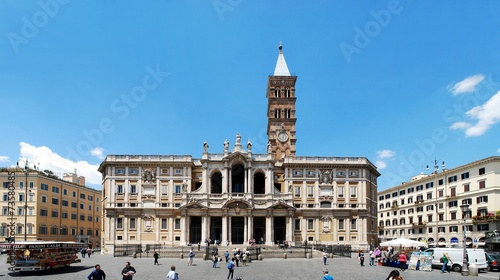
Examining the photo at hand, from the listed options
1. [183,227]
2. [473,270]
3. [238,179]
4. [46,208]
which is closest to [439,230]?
[238,179]

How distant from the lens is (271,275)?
33812 millimetres

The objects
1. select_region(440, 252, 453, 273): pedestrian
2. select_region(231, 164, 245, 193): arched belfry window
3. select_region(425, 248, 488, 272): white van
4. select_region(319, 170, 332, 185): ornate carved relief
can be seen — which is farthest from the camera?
select_region(231, 164, 245, 193): arched belfry window

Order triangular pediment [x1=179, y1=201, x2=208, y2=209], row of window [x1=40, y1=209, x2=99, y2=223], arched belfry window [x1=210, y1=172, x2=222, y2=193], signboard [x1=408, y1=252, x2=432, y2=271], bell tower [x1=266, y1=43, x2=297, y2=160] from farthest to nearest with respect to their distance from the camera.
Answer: bell tower [x1=266, y1=43, x2=297, y2=160] → row of window [x1=40, y1=209, x2=99, y2=223] → arched belfry window [x1=210, y1=172, x2=222, y2=193] → triangular pediment [x1=179, y1=201, x2=208, y2=209] → signboard [x1=408, y1=252, x2=432, y2=271]

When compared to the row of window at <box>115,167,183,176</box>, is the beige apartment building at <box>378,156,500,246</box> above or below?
below

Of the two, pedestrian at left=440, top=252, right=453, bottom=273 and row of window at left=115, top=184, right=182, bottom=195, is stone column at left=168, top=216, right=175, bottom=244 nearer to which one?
row of window at left=115, top=184, right=182, bottom=195

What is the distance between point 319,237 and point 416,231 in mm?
26097

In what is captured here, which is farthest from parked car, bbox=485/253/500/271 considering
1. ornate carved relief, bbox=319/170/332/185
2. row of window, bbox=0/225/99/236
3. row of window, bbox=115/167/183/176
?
row of window, bbox=0/225/99/236

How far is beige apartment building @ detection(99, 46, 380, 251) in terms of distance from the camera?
71.4 meters

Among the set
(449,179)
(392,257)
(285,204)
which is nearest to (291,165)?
(285,204)

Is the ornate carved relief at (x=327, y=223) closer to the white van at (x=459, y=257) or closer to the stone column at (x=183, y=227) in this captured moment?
the stone column at (x=183, y=227)

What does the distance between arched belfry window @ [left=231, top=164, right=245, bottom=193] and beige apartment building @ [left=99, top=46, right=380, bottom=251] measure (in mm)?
163

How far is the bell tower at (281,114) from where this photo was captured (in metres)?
87.4

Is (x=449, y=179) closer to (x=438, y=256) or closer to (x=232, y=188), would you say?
(x=232, y=188)

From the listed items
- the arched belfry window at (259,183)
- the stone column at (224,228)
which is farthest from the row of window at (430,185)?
the stone column at (224,228)
